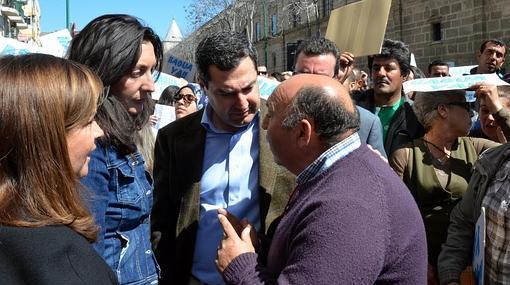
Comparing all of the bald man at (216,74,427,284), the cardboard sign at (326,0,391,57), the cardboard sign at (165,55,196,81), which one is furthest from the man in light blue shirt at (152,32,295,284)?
the cardboard sign at (165,55,196,81)

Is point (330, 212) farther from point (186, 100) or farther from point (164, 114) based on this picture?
point (186, 100)

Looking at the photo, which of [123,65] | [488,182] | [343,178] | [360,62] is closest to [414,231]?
[343,178]

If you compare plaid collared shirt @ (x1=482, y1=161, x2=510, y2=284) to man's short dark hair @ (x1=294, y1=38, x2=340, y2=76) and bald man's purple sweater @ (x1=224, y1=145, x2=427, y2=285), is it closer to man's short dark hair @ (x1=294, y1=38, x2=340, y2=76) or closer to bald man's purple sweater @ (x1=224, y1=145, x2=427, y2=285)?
bald man's purple sweater @ (x1=224, y1=145, x2=427, y2=285)

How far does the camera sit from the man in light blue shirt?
2682 millimetres

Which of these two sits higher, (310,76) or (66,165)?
(310,76)

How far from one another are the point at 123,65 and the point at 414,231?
1.30 metres

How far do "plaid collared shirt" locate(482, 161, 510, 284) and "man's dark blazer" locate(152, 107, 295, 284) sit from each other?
0.90 metres

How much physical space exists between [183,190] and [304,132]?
1045mm

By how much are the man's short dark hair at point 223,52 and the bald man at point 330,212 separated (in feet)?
2.42

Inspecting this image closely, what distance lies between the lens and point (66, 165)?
5.06 feet

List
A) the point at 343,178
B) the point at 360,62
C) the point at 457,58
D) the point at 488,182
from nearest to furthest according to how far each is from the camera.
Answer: the point at 343,178
the point at 488,182
the point at 457,58
the point at 360,62

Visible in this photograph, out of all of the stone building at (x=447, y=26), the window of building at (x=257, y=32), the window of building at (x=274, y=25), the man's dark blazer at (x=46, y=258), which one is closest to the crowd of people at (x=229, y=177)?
the man's dark blazer at (x=46, y=258)

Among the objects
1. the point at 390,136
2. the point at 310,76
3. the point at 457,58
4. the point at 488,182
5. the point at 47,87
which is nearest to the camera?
the point at 47,87

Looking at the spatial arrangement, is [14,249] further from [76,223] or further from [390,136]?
[390,136]
